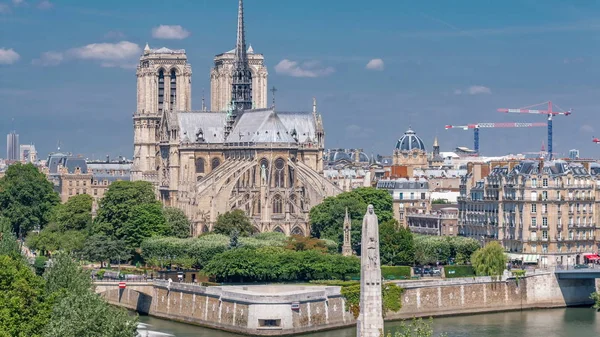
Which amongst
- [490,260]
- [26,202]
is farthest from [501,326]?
[26,202]

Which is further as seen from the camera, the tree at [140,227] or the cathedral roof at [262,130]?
the cathedral roof at [262,130]

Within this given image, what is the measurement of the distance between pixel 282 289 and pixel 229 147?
51033 mm

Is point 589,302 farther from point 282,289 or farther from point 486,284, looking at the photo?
point 282,289

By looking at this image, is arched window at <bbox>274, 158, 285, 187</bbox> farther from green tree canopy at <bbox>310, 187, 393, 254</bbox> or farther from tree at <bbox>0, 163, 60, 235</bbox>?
tree at <bbox>0, 163, 60, 235</bbox>

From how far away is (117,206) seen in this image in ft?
412

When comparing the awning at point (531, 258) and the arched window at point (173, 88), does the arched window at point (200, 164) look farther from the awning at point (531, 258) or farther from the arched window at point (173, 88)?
the awning at point (531, 258)

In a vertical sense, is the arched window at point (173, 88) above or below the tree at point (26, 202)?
above

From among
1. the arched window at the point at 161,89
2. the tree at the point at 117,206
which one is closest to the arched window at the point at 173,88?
the arched window at the point at 161,89

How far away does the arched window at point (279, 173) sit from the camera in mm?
139625

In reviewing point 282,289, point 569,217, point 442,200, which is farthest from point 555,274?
point 442,200

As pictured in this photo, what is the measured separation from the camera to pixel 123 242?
120 meters

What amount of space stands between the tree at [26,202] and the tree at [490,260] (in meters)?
49.9

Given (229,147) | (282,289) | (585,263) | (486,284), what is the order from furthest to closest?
(229,147) < (585,263) < (486,284) < (282,289)

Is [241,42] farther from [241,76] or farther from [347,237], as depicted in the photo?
[347,237]
